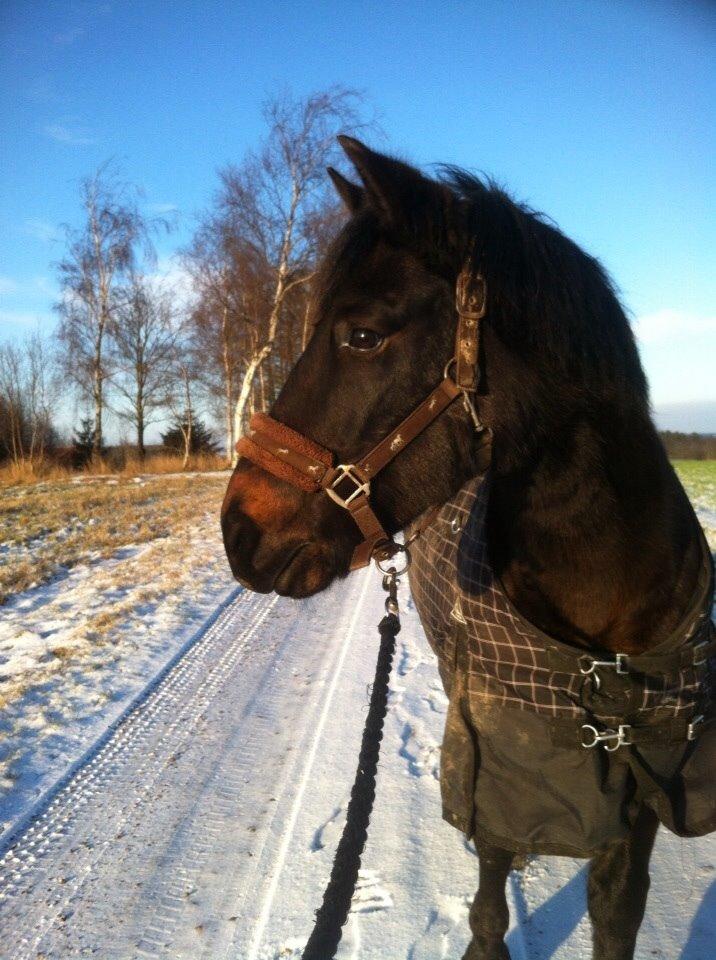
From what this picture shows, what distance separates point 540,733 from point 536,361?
1036 mm

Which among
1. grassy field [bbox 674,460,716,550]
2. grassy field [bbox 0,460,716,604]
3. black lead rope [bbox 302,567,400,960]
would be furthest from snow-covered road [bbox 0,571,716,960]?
grassy field [bbox 674,460,716,550]

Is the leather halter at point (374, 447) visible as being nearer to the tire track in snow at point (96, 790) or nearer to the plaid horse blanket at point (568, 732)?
the plaid horse blanket at point (568, 732)

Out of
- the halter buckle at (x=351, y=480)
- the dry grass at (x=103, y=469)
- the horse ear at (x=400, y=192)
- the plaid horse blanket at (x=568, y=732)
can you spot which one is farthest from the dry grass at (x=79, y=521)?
the horse ear at (x=400, y=192)

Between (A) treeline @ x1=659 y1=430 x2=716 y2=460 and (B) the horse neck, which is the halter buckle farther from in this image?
(A) treeline @ x1=659 y1=430 x2=716 y2=460

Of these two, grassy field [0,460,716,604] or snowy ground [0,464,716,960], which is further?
grassy field [0,460,716,604]

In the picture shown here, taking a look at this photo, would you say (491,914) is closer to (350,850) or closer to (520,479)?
(350,850)

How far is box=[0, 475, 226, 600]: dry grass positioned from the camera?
22.5 feet

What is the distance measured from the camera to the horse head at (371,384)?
1520mm

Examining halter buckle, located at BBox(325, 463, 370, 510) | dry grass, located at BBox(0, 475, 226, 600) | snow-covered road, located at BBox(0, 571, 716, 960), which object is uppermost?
halter buckle, located at BBox(325, 463, 370, 510)

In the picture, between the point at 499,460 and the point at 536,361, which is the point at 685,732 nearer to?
the point at 499,460

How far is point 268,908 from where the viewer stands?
83.7 inches

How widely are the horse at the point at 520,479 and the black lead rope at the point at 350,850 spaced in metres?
0.27

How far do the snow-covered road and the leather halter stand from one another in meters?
1.54

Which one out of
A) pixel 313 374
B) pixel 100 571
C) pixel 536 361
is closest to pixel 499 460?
pixel 536 361
